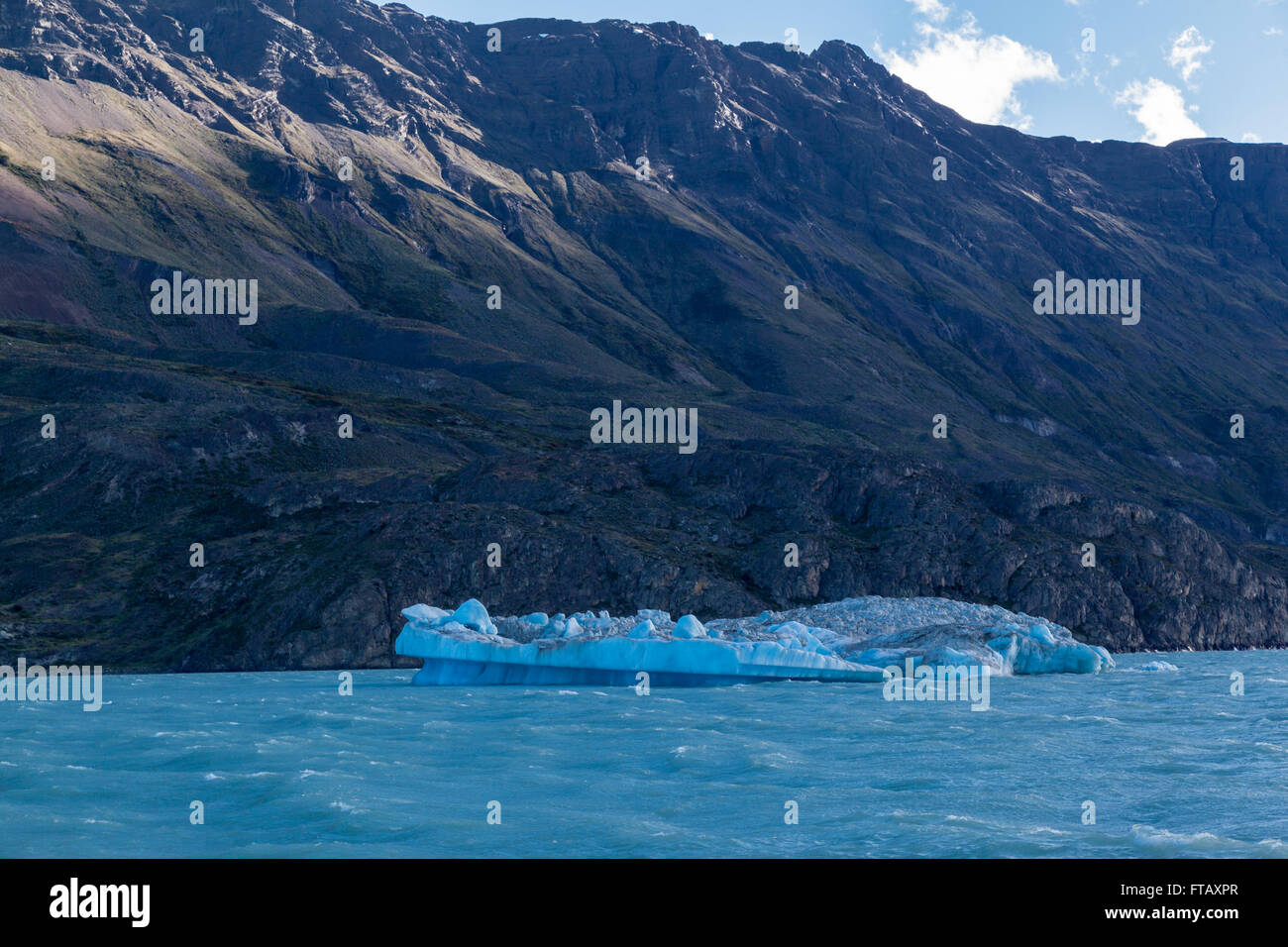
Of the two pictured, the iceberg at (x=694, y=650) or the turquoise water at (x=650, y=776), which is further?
the iceberg at (x=694, y=650)

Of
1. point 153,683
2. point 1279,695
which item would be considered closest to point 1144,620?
point 1279,695

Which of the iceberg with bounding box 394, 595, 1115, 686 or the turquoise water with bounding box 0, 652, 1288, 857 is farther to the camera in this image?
the iceberg with bounding box 394, 595, 1115, 686

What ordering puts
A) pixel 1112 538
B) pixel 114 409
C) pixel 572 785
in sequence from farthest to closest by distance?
pixel 114 409 < pixel 1112 538 < pixel 572 785
